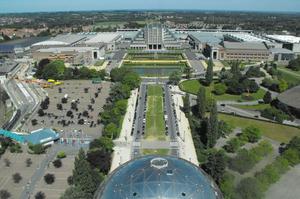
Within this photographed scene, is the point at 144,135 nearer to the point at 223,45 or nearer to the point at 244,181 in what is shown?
the point at 244,181

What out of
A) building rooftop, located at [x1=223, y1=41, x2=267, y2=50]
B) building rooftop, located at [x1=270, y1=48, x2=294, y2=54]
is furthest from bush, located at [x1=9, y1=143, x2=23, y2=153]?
building rooftop, located at [x1=270, y1=48, x2=294, y2=54]

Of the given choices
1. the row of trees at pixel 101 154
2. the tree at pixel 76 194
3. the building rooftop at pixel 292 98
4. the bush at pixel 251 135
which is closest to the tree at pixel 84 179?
the row of trees at pixel 101 154

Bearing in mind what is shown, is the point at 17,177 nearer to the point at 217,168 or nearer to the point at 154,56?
the point at 217,168

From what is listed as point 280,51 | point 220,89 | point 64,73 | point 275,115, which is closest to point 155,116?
point 220,89

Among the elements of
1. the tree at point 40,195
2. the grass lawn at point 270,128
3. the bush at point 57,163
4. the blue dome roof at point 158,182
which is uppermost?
the blue dome roof at point 158,182

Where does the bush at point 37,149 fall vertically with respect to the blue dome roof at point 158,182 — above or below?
below

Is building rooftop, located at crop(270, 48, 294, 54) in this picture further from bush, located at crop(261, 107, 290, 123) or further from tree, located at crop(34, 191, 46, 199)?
tree, located at crop(34, 191, 46, 199)

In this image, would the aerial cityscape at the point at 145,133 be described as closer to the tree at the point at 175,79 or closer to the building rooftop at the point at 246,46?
the tree at the point at 175,79
